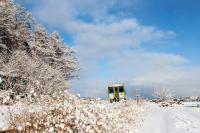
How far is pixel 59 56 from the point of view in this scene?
43750 millimetres

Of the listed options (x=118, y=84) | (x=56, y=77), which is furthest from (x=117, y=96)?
(x=56, y=77)

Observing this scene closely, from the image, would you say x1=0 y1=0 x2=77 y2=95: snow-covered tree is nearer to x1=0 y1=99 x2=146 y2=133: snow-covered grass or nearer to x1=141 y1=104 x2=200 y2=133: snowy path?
Result: x1=141 y1=104 x2=200 y2=133: snowy path

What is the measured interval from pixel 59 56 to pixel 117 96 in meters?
13.6

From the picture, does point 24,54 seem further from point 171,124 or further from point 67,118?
point 67,118

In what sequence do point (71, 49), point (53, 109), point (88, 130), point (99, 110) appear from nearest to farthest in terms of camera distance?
1. point (88, 130)
2. point (53, 109)
3. point (99, 110)
4. point (71, 49)

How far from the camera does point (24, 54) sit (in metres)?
31.9

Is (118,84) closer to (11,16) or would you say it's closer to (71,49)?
(71,49)

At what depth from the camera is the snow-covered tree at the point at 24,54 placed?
28.7 metres

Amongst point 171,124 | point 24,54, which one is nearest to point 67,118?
point 171,124

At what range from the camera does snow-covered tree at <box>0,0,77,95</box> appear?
94.3 ft

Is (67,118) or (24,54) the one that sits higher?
(24,54)

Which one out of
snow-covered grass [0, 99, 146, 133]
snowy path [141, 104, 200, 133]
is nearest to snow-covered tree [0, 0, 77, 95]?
snowy path [141, 104, 200, 133]

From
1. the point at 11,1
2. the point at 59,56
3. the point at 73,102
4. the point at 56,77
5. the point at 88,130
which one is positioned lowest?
the point at 88,130

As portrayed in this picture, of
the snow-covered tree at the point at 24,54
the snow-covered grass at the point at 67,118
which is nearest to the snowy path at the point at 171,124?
the snow-covered grass at the point at 67,118
